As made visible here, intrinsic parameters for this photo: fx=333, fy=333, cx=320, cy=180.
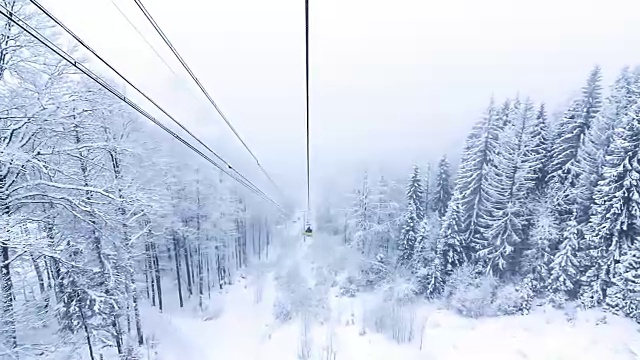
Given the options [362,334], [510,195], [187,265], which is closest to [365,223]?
[510,195]

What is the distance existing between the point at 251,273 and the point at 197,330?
12.9 metres

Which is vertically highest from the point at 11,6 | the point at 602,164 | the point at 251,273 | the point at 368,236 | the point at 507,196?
the point at 11,6

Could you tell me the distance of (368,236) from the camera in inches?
1500

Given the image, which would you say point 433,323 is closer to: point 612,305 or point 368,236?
point 612,305

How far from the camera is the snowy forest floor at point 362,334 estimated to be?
61.7 feet

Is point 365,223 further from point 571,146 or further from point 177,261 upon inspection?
point 177,261

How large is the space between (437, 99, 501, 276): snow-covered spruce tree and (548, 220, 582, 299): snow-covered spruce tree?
557cm

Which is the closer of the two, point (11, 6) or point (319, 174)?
point (11, 6)

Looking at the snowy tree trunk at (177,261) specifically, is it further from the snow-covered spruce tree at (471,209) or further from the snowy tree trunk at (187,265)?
the snow-covered spruce tree at (471,209)

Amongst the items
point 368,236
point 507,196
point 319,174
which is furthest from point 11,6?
point 319,174

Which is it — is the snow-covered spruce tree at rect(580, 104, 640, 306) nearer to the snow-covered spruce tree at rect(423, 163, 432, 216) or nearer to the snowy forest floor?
the snowy forest floor

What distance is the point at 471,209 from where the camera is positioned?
95.1ft

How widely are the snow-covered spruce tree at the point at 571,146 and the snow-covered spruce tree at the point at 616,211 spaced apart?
233 centimetres

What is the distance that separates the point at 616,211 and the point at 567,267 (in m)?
4.75
